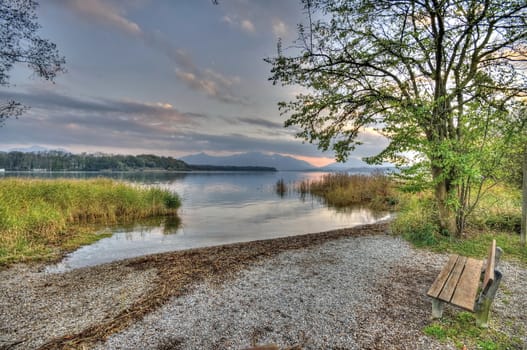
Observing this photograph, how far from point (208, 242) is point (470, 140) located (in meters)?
8.99

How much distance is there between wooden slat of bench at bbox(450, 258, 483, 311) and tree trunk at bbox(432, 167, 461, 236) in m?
3.97

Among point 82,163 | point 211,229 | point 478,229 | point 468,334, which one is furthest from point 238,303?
point 82,163

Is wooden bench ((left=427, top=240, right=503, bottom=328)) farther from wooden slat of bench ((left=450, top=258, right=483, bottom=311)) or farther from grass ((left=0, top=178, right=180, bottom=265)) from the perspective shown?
grass ((left=0, top=178, right=180, bottom=265))

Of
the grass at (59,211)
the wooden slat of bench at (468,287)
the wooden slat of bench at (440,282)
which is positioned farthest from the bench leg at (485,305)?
the grass at (59,211)

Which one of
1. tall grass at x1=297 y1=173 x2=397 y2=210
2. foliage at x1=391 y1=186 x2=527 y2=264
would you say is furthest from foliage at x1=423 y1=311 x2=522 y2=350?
tall grass at x1=297 y1=173 x2=397 y2=210

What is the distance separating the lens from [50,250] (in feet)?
24.1

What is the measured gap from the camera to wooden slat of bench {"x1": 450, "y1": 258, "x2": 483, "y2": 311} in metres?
2.87

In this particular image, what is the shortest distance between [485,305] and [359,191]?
60.8 feet

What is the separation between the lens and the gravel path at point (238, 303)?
9.89 ft

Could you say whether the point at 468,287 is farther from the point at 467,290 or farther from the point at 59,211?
the point at 59,211

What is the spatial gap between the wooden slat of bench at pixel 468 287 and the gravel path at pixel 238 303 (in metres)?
0.51

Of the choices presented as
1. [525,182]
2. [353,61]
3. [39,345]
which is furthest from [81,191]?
[525,182]

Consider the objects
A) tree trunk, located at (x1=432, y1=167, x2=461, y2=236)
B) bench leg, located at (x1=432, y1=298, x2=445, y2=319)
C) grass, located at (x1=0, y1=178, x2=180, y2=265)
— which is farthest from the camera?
tree trunk, located at (x1=432, y1=167, x2=461, y2=236)

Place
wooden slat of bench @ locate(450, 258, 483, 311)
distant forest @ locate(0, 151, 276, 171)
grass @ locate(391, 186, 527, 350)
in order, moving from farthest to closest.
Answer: distant forest @ locate(0, 151, 276, 171)
grass @ locate(391, 186, 527, 350)
wooden slat of bench @ locate(450, 258, 483, 311)
